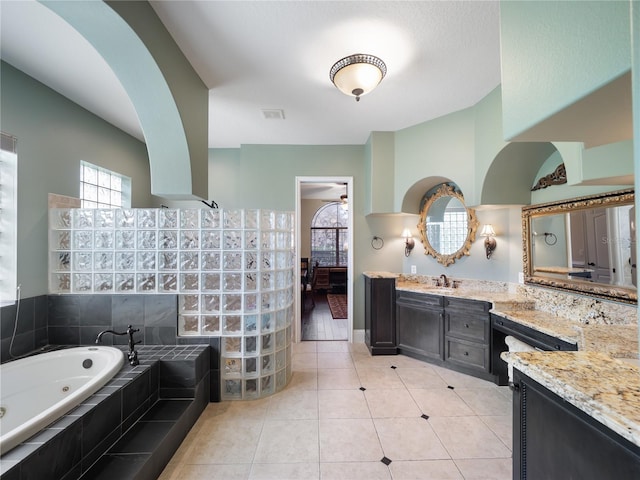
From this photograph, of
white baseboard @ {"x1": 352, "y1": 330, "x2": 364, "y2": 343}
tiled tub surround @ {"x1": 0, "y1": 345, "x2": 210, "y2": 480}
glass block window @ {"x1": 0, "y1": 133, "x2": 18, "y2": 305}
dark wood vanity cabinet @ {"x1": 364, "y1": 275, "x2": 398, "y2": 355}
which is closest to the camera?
tiled tub surround @ {"x1": 0, "y1": 345, "x2": 210, "y2": 480}

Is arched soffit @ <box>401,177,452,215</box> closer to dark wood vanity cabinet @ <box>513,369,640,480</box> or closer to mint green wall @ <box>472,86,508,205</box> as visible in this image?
mint green wall @ <box>472,86,508,205</box>

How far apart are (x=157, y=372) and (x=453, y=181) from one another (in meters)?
3.68

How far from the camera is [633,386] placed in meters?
0.81

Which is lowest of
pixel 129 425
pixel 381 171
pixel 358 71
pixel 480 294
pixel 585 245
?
pixel 129 425

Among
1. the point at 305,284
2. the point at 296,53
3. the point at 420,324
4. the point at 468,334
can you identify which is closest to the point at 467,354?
the point at 468,334

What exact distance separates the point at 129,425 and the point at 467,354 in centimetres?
321

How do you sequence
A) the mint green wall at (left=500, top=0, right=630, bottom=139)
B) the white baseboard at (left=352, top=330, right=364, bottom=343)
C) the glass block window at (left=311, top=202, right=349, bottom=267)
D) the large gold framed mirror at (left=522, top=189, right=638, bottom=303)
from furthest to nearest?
the glass block window at (left=311, top=202, right=349, bottom=267) < the white baseboard at (left=352, top=330, right=364, bottom=343) < the large gold framed mirror at (left=522, top=189, right=638, bottom=303) < the mint green wall at (left=500, top=0, right=630, bottom=139)

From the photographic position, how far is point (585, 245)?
2256mm

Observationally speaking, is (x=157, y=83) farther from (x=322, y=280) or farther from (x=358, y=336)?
(x=322, y=280)

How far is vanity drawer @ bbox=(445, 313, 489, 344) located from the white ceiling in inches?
95.9

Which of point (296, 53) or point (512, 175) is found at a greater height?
point (296, 53)

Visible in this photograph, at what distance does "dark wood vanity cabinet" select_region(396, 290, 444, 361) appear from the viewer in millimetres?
3053

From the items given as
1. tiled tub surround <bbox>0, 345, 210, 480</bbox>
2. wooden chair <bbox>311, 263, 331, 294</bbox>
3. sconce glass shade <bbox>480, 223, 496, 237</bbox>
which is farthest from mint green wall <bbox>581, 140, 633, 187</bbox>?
wooden chair <bbox>311, 263, 331, 294</bbox>

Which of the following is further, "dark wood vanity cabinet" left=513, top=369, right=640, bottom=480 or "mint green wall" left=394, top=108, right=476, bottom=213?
"mint green wall" left=394, top=108, right=476, bottom=213
